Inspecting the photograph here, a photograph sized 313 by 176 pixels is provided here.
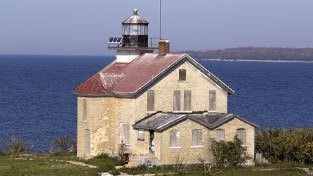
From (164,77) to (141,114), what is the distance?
2.24m

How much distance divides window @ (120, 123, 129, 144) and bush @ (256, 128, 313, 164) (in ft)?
23.3

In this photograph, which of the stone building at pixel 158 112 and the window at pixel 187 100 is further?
the window at pixel 187 100

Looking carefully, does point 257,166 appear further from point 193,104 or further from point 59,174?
point 59,174

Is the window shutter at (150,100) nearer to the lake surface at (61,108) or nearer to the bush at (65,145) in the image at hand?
the bush at (65,145)

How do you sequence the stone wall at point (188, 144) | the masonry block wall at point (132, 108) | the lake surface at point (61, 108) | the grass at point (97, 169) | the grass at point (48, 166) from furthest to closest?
the lake surface at point (61, 108), the masonry block wall at point (132, 108), the stone wall at point (188, 144), the grass at point (97, 169), the grass at point (48, 166)

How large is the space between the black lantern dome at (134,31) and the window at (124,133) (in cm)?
557

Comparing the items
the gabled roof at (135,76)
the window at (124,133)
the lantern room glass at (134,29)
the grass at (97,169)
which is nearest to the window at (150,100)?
the gabled roof at (135,76)

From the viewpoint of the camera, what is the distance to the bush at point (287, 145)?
151 feet

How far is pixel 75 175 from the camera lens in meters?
40.2

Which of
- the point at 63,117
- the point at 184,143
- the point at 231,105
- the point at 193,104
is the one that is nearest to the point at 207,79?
the point at 193,104

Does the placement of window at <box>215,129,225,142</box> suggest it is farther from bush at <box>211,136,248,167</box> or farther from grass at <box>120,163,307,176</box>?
grass at <box>120,163,307,176</box>

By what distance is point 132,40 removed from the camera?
50.2 m

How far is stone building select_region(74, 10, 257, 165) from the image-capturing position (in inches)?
1731

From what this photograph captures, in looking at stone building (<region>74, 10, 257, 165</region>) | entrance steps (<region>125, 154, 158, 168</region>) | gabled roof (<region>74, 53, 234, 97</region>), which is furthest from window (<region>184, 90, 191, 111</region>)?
entrance steps (<region>125, 154, 158, 168</region>)
